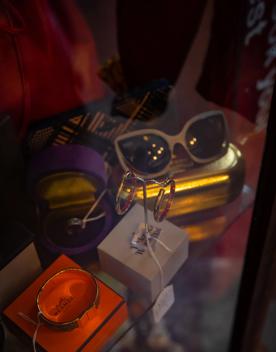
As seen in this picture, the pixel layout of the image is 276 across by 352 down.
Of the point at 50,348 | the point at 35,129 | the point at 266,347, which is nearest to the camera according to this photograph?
the point at 50,348

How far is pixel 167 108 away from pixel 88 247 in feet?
0.68

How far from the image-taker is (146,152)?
0.60 metres

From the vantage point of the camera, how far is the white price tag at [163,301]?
1.91 ft

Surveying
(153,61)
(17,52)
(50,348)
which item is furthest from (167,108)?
(50,348)

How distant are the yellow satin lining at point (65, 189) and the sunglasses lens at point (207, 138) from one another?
5.4 inches

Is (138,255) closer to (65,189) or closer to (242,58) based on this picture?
(65,189)

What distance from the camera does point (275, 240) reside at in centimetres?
54

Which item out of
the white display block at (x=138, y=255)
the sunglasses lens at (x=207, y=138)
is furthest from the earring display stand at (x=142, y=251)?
the sunglasses lens at (x=207, y=138)

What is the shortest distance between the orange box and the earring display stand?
0.03 metres

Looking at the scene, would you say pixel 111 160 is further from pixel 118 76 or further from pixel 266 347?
pixel 266 347

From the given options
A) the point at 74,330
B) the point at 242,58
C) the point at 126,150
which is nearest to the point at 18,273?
the point at 74,330

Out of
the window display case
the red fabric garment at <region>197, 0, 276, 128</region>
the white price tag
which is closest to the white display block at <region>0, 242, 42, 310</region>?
the window display case

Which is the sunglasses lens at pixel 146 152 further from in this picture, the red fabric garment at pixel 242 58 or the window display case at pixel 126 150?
the red fabric garment at pixel 242 58

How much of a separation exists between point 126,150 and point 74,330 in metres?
0.22
